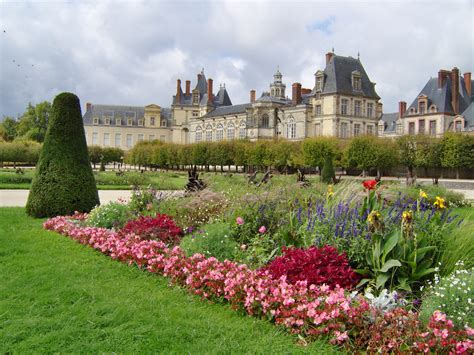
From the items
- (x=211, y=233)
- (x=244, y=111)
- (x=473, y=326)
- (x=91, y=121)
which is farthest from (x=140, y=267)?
(x=91, y=121)

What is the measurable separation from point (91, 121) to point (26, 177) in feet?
200

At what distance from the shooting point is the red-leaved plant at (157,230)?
6.35 metres

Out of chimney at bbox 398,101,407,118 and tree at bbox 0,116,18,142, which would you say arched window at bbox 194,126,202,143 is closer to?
chimney at bbox 398,101,407,118

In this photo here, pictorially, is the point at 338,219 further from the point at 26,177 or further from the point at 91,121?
the point at 91,121

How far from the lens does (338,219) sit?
203 inches

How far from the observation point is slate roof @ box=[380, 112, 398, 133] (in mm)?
58094

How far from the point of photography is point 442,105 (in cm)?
4516

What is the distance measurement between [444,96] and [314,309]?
155 feet

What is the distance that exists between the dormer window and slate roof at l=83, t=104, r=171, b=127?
138 ft

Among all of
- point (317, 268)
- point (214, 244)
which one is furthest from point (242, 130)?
point (317, 268)

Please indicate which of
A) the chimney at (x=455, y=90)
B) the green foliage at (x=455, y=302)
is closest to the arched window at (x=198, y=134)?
the chimney at (x=455, y=90)

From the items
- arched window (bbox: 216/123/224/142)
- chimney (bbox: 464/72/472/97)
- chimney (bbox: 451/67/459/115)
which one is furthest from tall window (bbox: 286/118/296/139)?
chimney (bbox: 464/72/472/97)

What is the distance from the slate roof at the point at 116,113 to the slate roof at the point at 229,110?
18076 mm

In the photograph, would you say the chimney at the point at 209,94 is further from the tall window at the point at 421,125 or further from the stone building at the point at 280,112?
the tall window at the point at 421,125
